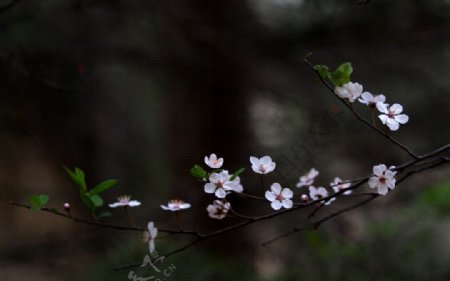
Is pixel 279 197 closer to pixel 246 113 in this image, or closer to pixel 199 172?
pixel 199 172

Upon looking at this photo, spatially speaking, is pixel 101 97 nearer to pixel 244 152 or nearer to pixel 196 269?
pixel 244 152

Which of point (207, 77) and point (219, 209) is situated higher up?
point (207, 77)

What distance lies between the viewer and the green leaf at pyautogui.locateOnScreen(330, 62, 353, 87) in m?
0.57

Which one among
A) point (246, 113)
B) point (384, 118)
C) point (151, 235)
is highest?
point (246, 113)

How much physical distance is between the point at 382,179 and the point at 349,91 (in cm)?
11

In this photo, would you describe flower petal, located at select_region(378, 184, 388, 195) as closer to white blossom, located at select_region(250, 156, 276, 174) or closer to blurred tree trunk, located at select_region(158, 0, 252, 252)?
white blossom, located at select_region(250, 156, 276, 174)

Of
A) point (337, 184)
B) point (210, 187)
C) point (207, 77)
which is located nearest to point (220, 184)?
point (210, 187)

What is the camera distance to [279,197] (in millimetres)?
619

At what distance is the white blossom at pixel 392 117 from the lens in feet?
1.89

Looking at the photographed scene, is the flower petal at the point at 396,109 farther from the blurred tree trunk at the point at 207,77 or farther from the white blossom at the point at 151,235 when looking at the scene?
the blurred tree trunk at the point at 207,77

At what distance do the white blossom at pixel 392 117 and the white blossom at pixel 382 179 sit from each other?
5cm

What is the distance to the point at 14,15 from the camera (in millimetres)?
1324

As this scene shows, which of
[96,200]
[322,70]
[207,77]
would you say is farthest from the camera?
[207,77]

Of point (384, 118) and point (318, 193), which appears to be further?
point (318, 193)
